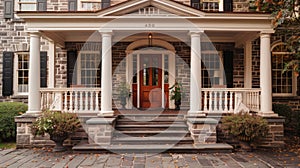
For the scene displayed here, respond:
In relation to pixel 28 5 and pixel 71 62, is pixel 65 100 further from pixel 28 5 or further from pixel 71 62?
pixel 28 5

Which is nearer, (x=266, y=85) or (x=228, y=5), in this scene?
(x=266, y=85)

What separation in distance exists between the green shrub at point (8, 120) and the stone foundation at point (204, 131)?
5.53 metres

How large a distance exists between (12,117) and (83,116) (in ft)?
8.26

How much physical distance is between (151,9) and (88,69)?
12.8 ft

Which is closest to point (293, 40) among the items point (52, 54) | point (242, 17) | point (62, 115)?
point (242, 17)

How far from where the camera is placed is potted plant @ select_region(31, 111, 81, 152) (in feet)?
20.5

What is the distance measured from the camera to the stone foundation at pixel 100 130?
21.3 feet

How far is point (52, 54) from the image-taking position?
8781mm

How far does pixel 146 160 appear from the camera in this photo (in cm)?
561

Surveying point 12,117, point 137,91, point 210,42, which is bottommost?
point 12,117

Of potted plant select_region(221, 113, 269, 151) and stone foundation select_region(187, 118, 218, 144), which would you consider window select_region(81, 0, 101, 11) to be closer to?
stone foundation select_region(187, 118, 218, 144)

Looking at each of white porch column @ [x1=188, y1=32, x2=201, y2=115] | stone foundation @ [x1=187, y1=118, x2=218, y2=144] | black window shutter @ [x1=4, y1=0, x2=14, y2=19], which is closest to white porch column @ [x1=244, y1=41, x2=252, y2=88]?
white porch column @ [x1=188, y1=32, x2=201, y2=115]

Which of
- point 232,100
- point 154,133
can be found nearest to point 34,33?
point 154,133

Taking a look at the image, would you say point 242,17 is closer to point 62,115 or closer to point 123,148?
point 123,148
